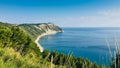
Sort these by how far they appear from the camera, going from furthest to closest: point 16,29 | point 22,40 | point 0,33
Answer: point 16,29, point 22,40, point 0,33

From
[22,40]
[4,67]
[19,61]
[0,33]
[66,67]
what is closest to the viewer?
[4,67]

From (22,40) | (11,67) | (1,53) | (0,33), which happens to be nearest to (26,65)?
(1,53)

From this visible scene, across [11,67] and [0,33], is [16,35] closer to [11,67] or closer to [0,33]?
[0,33]

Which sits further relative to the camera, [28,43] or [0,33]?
[28,43]

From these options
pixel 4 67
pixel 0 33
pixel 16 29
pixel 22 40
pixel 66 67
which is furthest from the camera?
pixel 16 29

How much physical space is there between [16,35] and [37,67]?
26.5m

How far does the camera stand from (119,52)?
3.77 meters

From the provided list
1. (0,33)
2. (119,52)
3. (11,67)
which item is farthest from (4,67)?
(0,33)

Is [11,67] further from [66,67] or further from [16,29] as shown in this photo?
[16,29]

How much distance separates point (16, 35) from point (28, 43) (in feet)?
7.64

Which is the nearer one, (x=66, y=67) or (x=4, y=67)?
(x=4, y=67)

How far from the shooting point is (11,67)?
378cm

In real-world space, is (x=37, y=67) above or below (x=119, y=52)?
below

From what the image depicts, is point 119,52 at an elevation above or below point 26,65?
above
